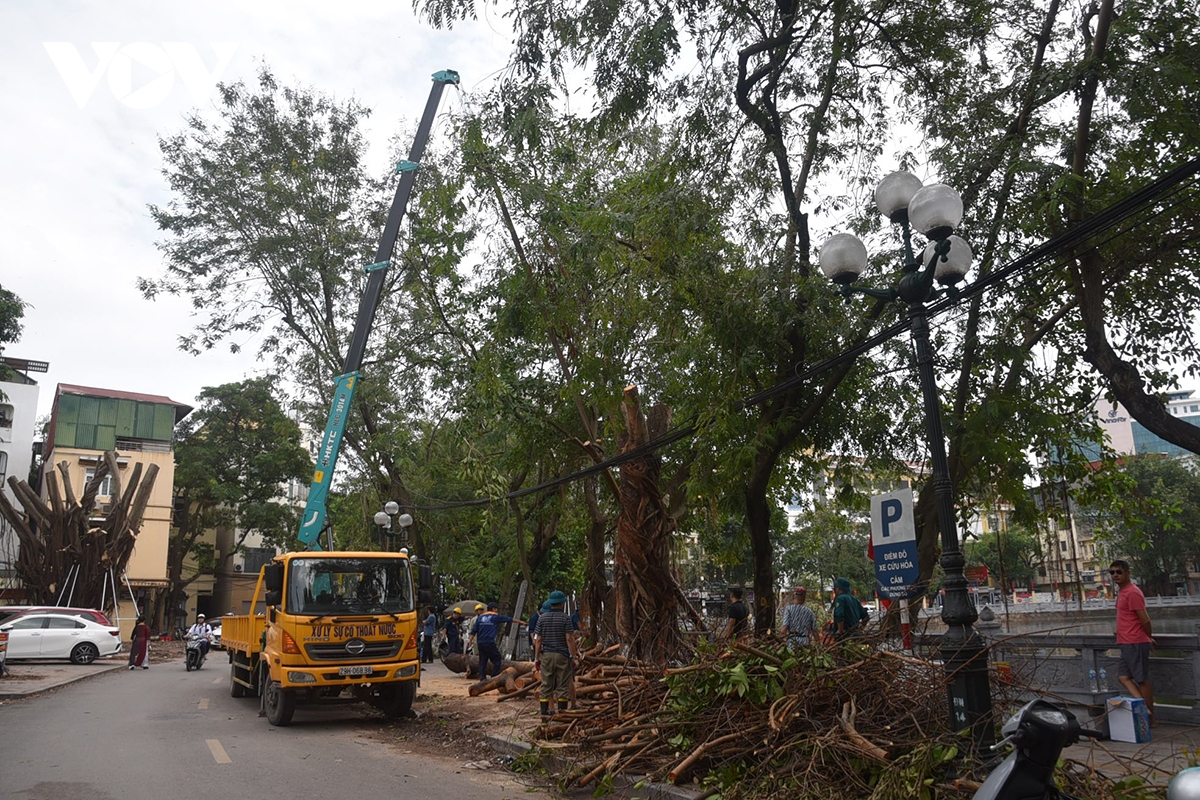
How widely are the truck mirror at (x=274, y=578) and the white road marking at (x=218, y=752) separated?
2.18 m

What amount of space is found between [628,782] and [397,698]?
254 inches

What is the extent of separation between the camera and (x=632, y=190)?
42.6ft

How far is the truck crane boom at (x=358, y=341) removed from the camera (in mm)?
17297

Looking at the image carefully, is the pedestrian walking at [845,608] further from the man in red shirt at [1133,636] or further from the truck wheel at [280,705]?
the truck wheel at [280,705]

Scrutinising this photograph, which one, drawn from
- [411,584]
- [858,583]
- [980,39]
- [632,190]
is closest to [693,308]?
[632,190]

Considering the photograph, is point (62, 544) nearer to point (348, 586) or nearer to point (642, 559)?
point (348, 586)

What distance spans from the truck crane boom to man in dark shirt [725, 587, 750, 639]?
9.29 metres

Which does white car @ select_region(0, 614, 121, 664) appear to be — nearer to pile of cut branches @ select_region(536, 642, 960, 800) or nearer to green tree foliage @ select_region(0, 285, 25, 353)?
green tree foliage @ select_region(0, 285, 25, 353)

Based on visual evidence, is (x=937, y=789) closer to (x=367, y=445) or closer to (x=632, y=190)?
(x=632, y=190)

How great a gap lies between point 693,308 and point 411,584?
629 cm

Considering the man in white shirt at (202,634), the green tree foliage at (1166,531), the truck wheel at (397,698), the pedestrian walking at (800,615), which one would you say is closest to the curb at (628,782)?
the truck wheel at (397,698)

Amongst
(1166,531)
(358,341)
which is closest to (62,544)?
(358,341)

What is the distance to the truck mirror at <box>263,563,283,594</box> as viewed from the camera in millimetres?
12801

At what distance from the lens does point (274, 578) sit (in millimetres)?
12852
